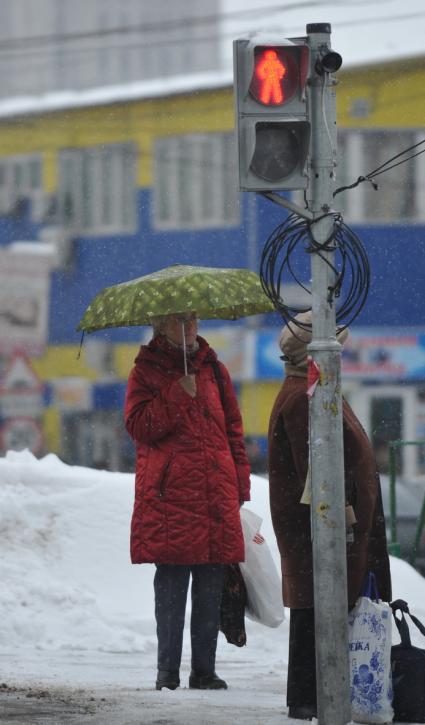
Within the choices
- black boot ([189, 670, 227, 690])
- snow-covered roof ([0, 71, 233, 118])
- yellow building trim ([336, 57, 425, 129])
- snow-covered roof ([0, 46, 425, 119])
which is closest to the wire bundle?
black boot ([189, 670, 227, 690])

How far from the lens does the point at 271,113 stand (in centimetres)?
505

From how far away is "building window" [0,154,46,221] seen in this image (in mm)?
34094

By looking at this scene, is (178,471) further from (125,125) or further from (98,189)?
(98,189)

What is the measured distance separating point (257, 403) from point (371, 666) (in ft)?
81.0

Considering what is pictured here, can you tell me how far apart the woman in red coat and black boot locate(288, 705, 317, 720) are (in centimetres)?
87

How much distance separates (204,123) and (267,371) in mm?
6000

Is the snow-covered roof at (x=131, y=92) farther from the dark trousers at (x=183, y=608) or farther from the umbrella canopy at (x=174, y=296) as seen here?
the dark trousers at (x=183, y=608)

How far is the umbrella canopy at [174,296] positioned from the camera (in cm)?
609

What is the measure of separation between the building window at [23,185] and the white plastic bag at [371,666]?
29180mm

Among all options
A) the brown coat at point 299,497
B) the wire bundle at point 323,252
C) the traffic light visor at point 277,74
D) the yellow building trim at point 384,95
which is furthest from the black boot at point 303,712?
the yellow building trim at point 384,95

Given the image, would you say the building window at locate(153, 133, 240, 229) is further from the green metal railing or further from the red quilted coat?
the red quilted coat

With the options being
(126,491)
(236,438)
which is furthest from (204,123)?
(236,438)

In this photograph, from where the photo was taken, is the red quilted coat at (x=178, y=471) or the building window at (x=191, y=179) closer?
the red quilted coat at (x=178, y=471)

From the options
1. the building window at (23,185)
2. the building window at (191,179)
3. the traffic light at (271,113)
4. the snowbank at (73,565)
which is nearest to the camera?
the traffic light at (271,113)
